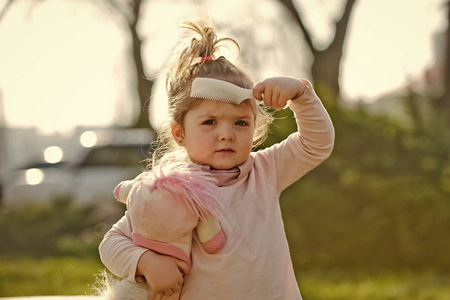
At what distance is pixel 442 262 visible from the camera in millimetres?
5102

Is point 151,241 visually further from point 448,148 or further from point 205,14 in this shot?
point 448,148

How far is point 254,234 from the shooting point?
1914 mm

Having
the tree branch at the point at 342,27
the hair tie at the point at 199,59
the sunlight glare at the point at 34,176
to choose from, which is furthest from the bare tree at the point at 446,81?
the sunlight glare at the point at 34,176

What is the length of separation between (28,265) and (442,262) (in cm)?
374

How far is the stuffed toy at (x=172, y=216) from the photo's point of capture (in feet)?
5.94

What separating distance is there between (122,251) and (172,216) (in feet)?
0.65

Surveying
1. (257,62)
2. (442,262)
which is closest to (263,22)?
(257,62)

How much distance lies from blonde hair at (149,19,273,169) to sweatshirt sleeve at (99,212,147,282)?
9.7 inches

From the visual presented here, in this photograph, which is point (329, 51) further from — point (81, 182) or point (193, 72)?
point (193, 72)

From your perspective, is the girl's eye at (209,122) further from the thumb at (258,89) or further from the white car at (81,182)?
the white car at (81,182)

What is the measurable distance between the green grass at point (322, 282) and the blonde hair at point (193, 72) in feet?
8.45

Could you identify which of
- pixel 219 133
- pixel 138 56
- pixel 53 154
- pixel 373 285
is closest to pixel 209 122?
pixel 219 133

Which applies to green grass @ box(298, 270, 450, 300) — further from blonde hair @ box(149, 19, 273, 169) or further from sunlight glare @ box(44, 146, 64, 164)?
sunlight glare @ box(44, 146, 64, 164)

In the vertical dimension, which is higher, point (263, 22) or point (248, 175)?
point (263, 22)
